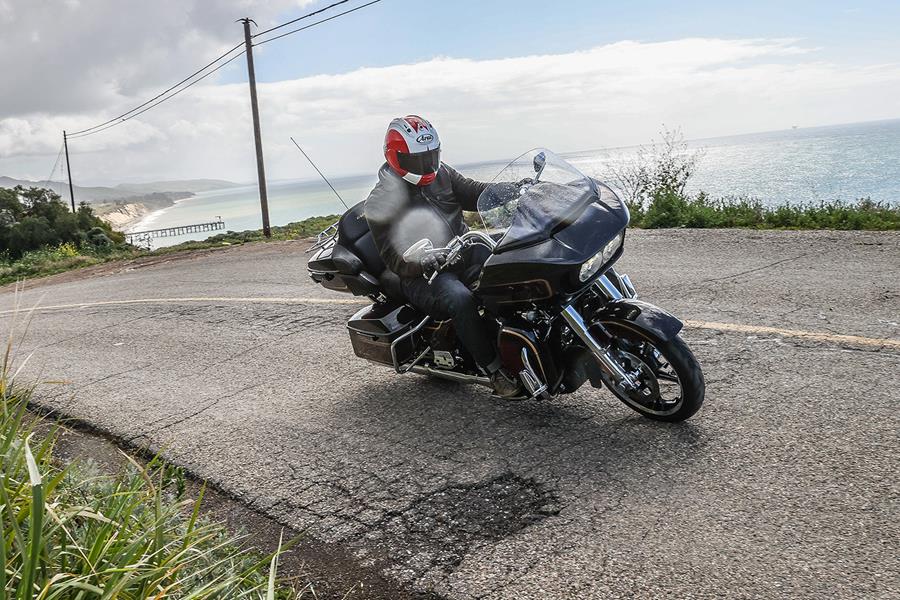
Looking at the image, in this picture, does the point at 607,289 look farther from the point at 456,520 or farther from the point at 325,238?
the point at 325,238

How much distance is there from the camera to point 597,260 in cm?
387

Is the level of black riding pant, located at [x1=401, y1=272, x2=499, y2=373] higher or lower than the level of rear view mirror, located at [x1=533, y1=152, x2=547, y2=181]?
lower

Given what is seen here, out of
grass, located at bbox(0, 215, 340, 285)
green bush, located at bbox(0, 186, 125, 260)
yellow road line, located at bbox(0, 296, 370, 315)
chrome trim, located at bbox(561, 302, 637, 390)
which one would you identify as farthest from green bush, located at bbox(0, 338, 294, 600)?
green bush, located at bbox(0, 186, 125, 260)

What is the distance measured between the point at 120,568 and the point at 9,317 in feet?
37.4

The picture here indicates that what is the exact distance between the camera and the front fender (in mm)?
3688

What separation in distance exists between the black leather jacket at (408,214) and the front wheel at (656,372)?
1297 millimetres

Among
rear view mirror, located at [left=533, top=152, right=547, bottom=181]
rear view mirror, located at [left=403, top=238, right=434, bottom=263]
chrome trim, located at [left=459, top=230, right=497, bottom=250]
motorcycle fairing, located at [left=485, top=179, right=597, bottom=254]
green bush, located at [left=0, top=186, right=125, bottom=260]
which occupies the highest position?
rear view mirror, located at [left=533, top=152, right=547, bottom=181]

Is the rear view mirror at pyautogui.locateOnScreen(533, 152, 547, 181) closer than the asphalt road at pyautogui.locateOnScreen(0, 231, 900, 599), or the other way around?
the asphalt road at pyautogui.locateOnScreen(0, 231, 900, 599)

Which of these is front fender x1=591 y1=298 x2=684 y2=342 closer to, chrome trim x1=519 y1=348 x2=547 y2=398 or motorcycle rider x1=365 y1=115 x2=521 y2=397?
chrome trim x1=519 y1=348 x2=547 y2=398

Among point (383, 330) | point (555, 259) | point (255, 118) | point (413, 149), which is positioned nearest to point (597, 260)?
point (555, 259)

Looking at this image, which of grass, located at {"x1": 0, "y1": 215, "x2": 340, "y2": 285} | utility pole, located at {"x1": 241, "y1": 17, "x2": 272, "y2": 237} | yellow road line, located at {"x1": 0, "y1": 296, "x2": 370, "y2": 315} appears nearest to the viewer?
yellow road line, located at {"x1": 0, "y1": 296, "x2": 370, "y2": 315}

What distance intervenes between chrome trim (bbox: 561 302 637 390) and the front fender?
0.31 feet

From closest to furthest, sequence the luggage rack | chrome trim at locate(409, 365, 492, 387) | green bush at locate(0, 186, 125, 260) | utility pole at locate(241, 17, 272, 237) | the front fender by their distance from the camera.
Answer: the front fender → chrome trim at locate(409, 365, 492, 387) → the luggage rack → utility pole at locate(241, 17, 272, 237) → green bush at locate(0, 186, 125, 260)

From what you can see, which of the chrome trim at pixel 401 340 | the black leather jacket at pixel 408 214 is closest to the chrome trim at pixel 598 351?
the black leather jacket at pixel 408 214
